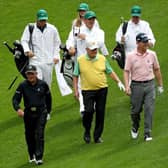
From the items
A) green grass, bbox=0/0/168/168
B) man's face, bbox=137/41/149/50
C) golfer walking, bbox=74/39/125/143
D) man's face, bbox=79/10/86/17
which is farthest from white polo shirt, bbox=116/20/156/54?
man's face, bbox=137/41/149/50

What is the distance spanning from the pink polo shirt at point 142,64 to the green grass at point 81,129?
1177mm

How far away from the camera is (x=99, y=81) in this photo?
1492cm

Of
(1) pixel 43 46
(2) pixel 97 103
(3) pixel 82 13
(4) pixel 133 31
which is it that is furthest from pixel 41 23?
(2) pixel 97 103

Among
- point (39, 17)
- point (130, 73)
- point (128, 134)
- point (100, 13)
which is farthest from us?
point (100, 13)

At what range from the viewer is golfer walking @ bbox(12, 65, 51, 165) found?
1422 cm

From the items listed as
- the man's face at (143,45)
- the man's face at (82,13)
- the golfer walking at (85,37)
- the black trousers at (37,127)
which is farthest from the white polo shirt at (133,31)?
the black trousers at (37,127)

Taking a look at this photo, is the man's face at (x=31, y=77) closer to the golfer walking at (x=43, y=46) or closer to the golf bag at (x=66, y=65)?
the golfer walking at (x=43, y=46)

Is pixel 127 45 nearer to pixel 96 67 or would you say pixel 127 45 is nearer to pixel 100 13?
pixel 96 67

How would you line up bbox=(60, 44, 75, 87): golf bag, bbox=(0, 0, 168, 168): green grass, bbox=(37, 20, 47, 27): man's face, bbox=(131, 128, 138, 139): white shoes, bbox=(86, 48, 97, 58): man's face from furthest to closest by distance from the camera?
bbox=(60, 44, 75, 87): golf bag
bbox=(37, 20, 47, 27): man's face
bbox=(131, 128, 138, 139): white shoes
bbox=(86, 48, 97, 58): man's face
bbox=(0, 0, 168, 168): green grass

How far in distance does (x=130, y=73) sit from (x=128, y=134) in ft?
5.08

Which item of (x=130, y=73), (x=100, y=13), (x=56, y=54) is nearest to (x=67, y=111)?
(x=56, y=54)

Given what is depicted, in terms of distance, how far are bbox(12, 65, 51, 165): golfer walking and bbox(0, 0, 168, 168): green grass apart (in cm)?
49

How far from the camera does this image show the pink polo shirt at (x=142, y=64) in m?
14.6

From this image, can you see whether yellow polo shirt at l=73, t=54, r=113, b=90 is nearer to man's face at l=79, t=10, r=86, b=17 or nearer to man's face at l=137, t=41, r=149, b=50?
man's face at l=137, t=41, r=149, b=50
